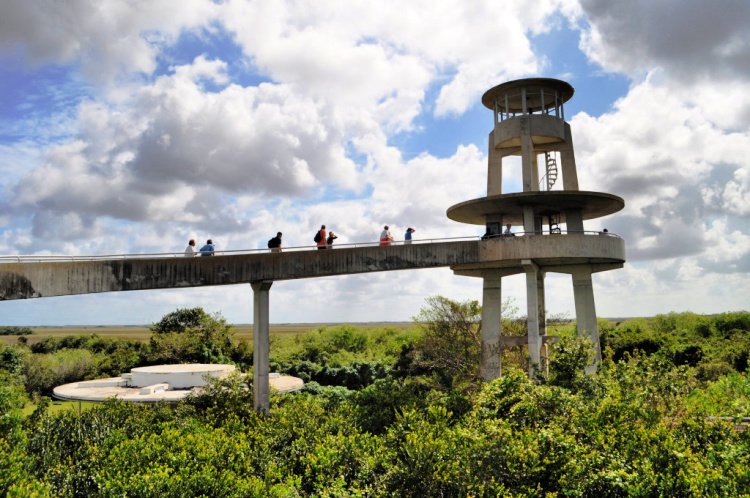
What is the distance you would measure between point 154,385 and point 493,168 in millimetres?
26049

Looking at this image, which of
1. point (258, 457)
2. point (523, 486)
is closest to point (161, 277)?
point (258, 457)

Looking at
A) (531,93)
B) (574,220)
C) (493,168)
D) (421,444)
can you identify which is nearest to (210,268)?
(421,444)

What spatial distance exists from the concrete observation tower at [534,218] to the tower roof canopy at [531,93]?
5cm

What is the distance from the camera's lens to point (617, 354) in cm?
5806

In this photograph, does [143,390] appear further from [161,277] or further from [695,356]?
[695,356]

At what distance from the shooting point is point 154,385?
1414 inches

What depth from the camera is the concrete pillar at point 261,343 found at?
22.4 m

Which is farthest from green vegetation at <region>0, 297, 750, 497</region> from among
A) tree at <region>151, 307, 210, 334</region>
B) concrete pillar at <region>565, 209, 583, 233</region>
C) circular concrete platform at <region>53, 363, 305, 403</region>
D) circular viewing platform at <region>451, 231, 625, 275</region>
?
tree at <region>151, 307, 210, 334</region>

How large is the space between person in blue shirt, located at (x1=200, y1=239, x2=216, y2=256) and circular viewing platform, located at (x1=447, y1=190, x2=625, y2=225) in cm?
1292

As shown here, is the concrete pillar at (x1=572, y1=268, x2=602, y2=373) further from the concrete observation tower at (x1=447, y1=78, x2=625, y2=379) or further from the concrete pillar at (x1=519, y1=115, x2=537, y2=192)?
the concrete pillar at (x1=519, y1=115, x2=537, y2=192)

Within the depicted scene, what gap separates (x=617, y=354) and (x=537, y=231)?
36.0 metres

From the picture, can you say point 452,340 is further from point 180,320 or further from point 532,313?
point 180,320

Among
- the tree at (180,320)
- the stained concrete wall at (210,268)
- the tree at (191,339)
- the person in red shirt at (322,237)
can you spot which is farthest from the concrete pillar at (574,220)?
the tree at (180,320)

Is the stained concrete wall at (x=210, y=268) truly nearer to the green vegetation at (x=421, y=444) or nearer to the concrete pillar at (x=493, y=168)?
the green vegetation at (x=421, y=444)
